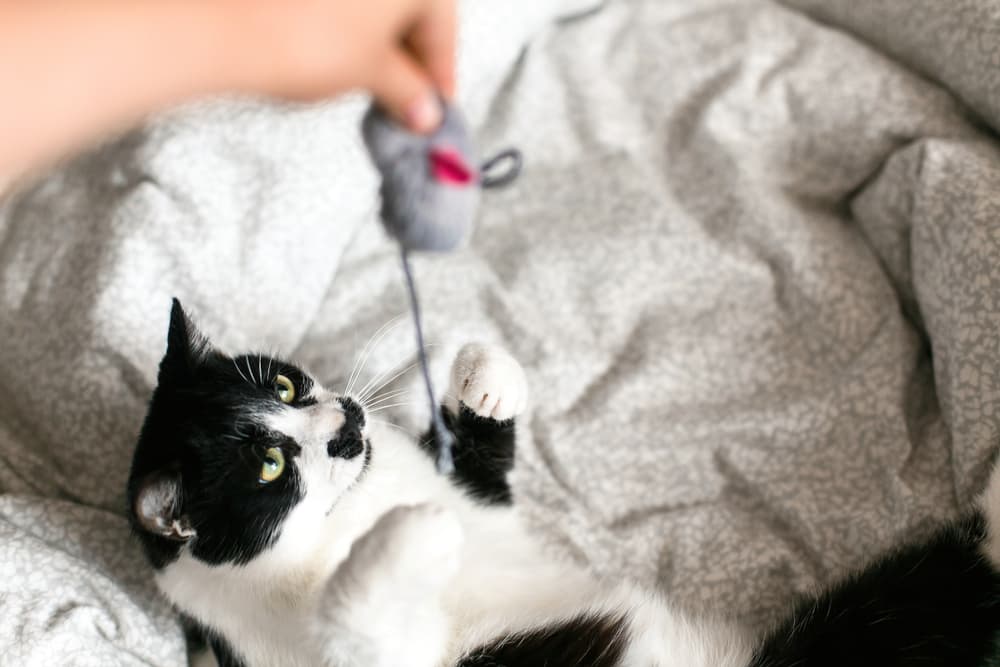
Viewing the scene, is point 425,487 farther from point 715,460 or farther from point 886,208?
point 886,208

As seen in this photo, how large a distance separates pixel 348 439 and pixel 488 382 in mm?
209

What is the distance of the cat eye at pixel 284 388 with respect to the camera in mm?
1063

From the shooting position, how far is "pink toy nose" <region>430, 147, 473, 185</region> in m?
0.92

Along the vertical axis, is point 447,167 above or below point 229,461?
above

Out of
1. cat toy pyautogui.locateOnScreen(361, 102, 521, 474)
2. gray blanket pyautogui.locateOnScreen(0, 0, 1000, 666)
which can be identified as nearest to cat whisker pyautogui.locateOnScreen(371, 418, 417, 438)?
gray blanket pyautogui.locateOnScreen(0, 0, 1000, 666)

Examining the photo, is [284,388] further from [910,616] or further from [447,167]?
[910,616]

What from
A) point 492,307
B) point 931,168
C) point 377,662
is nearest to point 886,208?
point 931,168

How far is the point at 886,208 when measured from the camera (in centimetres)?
140

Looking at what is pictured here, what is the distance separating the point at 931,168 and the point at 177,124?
1.33m

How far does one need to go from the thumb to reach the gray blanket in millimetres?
532

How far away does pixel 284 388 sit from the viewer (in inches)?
42.6

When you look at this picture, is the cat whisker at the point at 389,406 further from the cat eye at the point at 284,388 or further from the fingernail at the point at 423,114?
the fingernail at the point at 423,114

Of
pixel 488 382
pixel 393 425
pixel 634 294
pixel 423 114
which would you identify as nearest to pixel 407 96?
pixel 423 114

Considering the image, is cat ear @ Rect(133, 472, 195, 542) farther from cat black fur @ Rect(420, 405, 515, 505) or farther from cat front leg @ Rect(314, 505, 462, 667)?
cat black fur @ Rect(420, 405, 515, 505)
